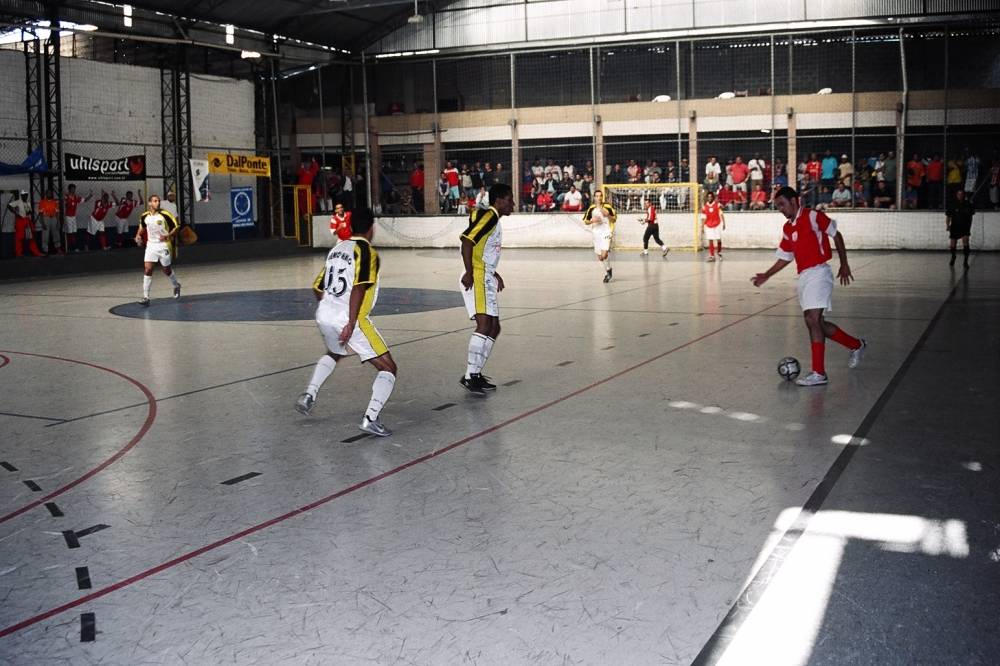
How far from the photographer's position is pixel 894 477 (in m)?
6.34

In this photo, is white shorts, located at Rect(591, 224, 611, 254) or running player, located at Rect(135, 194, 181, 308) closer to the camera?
running player, located at Rect(135, 194, 181, 308)

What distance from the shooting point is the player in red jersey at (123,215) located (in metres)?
31.0

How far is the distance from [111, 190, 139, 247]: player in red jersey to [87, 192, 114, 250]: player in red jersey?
42 centimetres

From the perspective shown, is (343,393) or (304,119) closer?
(343,393)

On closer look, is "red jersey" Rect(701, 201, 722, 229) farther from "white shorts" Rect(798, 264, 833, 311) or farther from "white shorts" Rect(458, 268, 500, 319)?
"white shorts" Rect(458, 268, 500, 319)

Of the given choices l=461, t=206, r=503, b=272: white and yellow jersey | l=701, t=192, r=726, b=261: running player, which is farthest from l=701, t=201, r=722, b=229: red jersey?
l=461, t=206, r=503, b=272: white and yellow jersey

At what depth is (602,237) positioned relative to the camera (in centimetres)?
2295

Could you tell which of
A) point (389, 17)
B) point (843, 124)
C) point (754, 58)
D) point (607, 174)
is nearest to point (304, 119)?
point (389, 17)

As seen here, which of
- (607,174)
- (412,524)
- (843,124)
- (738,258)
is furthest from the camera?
(607,174)

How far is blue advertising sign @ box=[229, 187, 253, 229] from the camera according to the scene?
3609 cm

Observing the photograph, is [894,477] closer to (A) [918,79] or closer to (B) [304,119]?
(A) [918,79]

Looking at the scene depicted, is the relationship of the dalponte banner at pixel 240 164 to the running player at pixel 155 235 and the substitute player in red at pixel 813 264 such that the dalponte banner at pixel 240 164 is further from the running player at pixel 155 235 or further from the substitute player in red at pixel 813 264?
the substitute player in red at pixel 813 264

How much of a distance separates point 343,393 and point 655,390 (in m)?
2.93

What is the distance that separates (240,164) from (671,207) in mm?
14962
